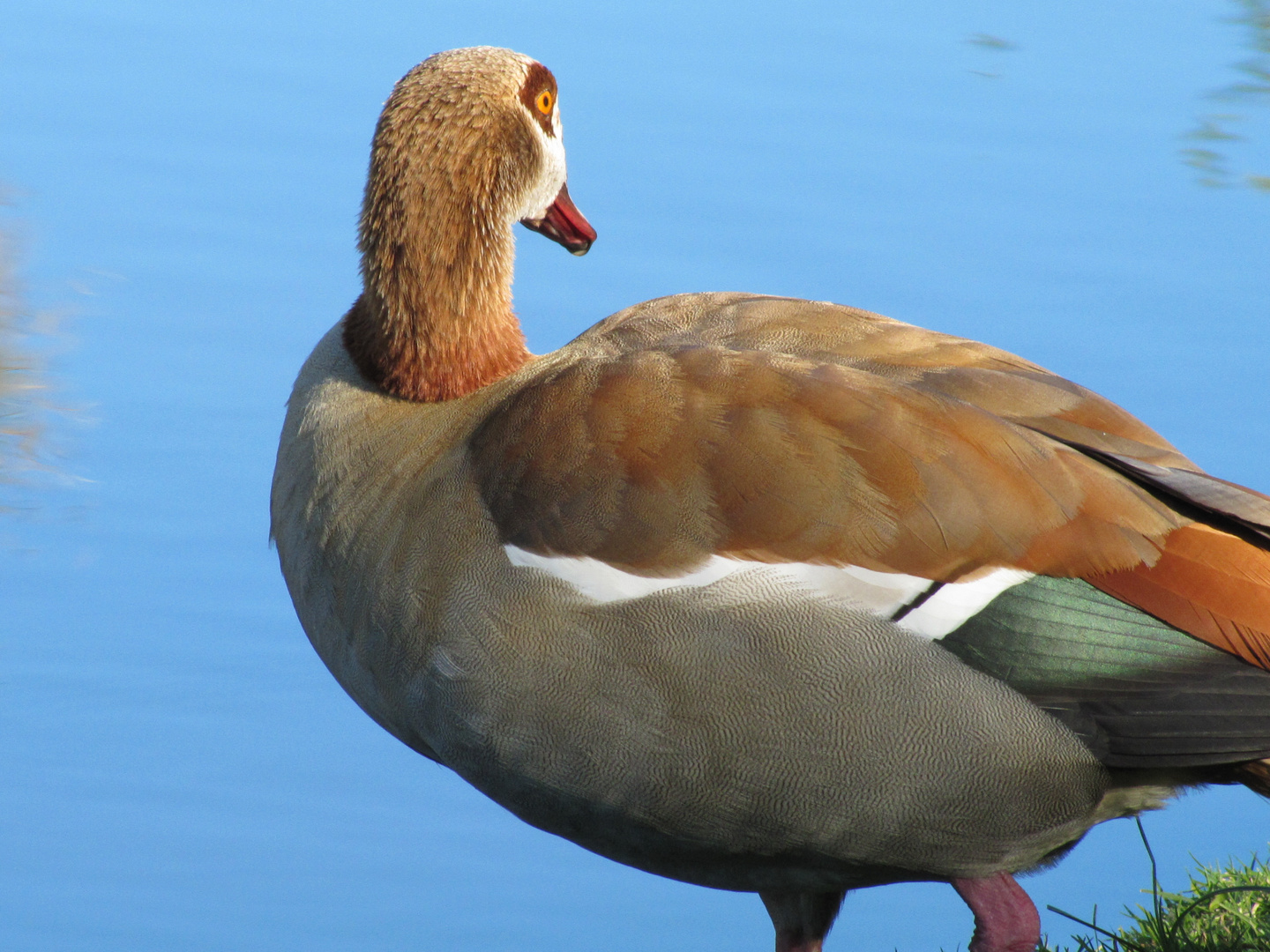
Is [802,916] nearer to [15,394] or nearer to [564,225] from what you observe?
[564,225]

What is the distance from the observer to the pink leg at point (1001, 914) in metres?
2.66

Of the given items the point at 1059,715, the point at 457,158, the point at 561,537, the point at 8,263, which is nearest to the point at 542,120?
the point at 457,158

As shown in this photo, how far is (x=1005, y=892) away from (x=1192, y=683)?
0.50 metres

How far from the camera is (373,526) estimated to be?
9.09 feet

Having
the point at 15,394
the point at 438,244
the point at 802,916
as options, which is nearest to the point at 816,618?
the point at 802,916

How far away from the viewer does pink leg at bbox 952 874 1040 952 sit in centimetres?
266

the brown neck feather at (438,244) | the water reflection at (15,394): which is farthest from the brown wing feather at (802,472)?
the water reflection at (15,394)

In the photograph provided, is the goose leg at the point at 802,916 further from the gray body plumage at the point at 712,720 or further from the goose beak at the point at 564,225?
the goose beak at the point at 564,225

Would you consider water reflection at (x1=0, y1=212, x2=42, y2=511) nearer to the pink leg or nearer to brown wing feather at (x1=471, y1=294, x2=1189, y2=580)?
brown wing feather at (x1=471, y1=294, x2=1189, y2=580)

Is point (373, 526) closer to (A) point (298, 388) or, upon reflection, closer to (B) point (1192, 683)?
(A) point (298, 388)

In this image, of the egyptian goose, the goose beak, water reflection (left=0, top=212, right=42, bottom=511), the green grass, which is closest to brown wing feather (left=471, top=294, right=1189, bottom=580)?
the egyptian goose

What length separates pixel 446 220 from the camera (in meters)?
2.91

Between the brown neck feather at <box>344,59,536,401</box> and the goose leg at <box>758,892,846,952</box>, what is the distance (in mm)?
1172

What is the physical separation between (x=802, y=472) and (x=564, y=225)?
0.97m
